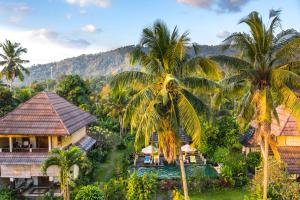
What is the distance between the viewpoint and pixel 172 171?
26734 millimetres

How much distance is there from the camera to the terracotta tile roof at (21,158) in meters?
21.5

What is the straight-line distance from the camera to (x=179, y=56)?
14586 mm

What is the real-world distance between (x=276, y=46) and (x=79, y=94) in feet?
120

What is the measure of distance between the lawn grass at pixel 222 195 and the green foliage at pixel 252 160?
415cm

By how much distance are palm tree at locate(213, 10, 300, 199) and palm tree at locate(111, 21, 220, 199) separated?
6.04ft

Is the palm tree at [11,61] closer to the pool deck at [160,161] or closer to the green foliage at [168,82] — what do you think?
the pool deck at [160,161]

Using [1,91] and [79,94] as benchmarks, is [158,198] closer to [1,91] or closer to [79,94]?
[1,91]

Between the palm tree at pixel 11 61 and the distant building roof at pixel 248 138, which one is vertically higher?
the palm tree at pixel 11 61

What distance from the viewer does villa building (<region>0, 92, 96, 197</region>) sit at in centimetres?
2177

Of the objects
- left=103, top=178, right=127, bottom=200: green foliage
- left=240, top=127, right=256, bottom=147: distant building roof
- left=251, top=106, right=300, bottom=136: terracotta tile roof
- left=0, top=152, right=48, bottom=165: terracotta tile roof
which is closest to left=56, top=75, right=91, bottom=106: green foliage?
left=0, top=152, right=48, bottom=165: terracotta tile roof

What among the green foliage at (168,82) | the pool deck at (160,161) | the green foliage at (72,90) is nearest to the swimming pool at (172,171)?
the pool deck at (160,161)

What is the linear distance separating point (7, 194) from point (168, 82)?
14.4 metres

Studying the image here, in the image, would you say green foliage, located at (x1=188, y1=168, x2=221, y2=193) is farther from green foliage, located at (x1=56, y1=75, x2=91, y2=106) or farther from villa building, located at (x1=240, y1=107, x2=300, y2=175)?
green foliage, located at (x1=56, y1=75, x2=91, y2=106)

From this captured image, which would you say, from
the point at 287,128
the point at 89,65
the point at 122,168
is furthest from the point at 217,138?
the point at 89,65
